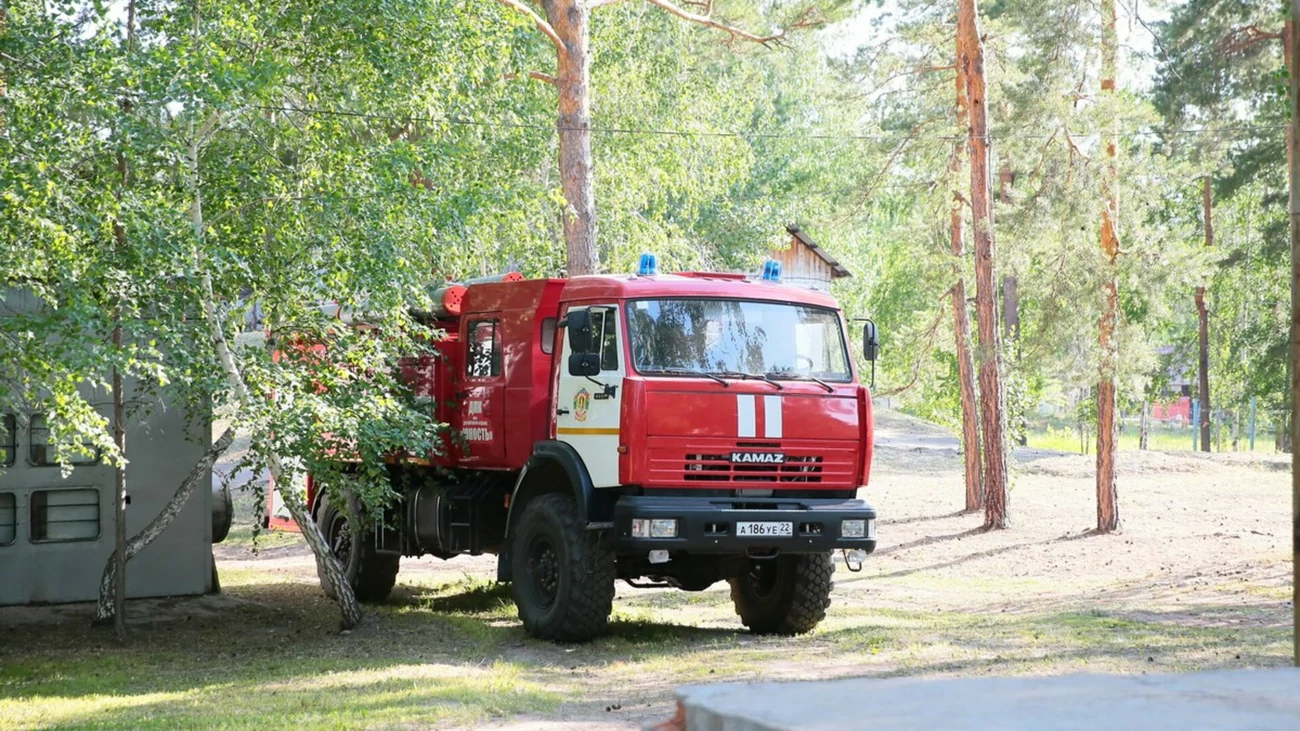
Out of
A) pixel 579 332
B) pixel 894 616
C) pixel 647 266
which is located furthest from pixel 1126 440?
pixel 579 332

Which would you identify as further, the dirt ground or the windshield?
the windshield

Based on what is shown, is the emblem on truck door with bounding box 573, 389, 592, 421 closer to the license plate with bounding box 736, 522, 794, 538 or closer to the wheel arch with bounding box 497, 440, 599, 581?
the wheel arch with bounding box 497, 440, 599, 581

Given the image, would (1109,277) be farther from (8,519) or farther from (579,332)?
(8,519)

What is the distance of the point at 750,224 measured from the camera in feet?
133

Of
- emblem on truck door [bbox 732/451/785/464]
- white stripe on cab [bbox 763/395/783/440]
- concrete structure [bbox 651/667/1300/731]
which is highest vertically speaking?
white stripe on cab [bbox 763/395/783/440]

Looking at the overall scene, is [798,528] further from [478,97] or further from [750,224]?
[750,224]

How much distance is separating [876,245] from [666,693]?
59.8 metres

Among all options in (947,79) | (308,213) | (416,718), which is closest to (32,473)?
(308,213)

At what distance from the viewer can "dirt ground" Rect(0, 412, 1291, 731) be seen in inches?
427

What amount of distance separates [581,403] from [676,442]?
3.01ft

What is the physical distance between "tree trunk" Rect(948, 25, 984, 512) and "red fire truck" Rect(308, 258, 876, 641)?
41.1ft

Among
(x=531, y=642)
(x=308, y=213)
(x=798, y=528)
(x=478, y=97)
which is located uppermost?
(x=478, y=97)

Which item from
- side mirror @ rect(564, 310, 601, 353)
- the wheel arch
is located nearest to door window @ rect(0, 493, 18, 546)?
the wheel arch

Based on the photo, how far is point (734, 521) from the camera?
37.5 feet
